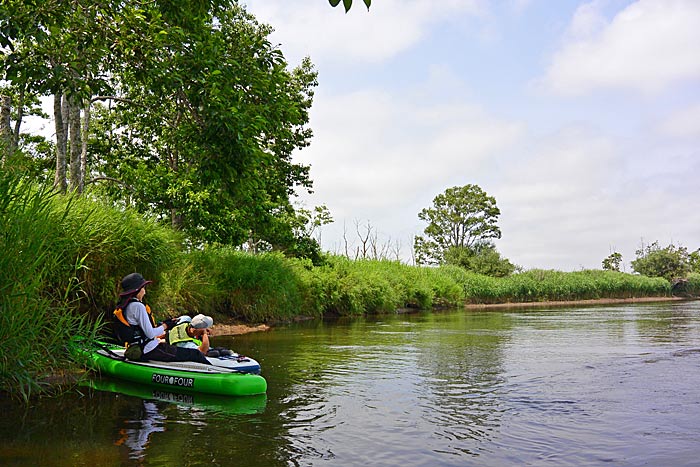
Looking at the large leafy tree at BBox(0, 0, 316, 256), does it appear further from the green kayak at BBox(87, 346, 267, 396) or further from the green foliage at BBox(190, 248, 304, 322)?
the green kayak at BBox(87, 346, 267, 396)

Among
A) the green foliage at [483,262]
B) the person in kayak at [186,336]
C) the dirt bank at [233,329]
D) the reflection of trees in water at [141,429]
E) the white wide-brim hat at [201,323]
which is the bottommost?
the reflection of trees in water at [141,429]

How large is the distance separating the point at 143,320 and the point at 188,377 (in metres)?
0.94

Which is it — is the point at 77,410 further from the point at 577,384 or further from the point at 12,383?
the point at 577,384

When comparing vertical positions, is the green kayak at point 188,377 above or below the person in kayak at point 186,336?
below

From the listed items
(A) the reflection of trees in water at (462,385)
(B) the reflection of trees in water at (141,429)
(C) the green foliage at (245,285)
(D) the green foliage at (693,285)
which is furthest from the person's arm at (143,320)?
(D) the green foliage at (693,285)

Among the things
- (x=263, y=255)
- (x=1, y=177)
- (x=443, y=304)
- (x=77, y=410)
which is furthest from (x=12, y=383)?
(x=443, y=304)

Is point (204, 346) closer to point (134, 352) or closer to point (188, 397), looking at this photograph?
point (134, 352)

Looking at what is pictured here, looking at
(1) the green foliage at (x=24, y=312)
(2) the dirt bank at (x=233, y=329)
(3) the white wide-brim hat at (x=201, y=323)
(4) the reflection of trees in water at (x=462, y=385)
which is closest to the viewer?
(1) the green foliage at (x=24, y=312)

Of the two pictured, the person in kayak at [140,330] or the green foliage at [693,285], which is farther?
the green foliage at [693,285]

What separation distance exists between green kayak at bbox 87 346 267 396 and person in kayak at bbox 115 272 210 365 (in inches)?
4.7

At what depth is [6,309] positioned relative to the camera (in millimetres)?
5180

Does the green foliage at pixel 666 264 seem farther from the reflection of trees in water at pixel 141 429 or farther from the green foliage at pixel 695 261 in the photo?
the reflection of trees in water at pixel 141 429

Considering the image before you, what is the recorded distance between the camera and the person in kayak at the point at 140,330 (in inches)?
278

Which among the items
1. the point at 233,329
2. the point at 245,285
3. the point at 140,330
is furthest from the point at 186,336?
the point at 245,285
